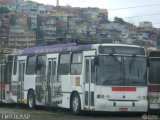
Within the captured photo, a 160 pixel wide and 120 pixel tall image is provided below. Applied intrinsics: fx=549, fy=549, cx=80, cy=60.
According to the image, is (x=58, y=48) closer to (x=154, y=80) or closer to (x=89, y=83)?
(x=89, y=83)

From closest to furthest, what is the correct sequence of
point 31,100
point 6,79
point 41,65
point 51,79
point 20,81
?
point 51,79
point 41,65
point 31,100
point 20,81
point 6,79

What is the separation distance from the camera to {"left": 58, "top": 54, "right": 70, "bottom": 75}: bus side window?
76.0 feet

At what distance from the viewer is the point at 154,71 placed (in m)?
22.0

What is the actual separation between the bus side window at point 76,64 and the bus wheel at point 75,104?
0.94 meters

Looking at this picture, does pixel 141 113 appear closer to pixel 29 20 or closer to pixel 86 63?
pixel 86 63

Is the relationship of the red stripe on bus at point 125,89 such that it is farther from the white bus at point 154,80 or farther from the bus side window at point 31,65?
the bus side window at point 31,65

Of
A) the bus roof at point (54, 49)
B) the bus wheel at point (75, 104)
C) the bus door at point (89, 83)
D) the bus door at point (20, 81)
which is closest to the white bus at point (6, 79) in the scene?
the bus roof at point (54, 49)

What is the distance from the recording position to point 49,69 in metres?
24.9

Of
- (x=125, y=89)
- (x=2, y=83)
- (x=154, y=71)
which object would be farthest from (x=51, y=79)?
(x=2, y=83)

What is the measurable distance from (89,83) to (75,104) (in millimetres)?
1338

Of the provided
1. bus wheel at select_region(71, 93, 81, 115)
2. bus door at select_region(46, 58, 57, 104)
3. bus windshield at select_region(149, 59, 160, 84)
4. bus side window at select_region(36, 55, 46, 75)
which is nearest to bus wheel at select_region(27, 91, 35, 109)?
bus side window at select_region(36, 55, 46, 75)

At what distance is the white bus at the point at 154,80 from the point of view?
70.8ft

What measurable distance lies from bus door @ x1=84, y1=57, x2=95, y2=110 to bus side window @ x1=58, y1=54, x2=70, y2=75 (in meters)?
1.73

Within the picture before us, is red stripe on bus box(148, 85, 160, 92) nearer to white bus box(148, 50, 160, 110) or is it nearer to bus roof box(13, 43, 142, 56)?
white bus box(148, 50, 160, 110)
